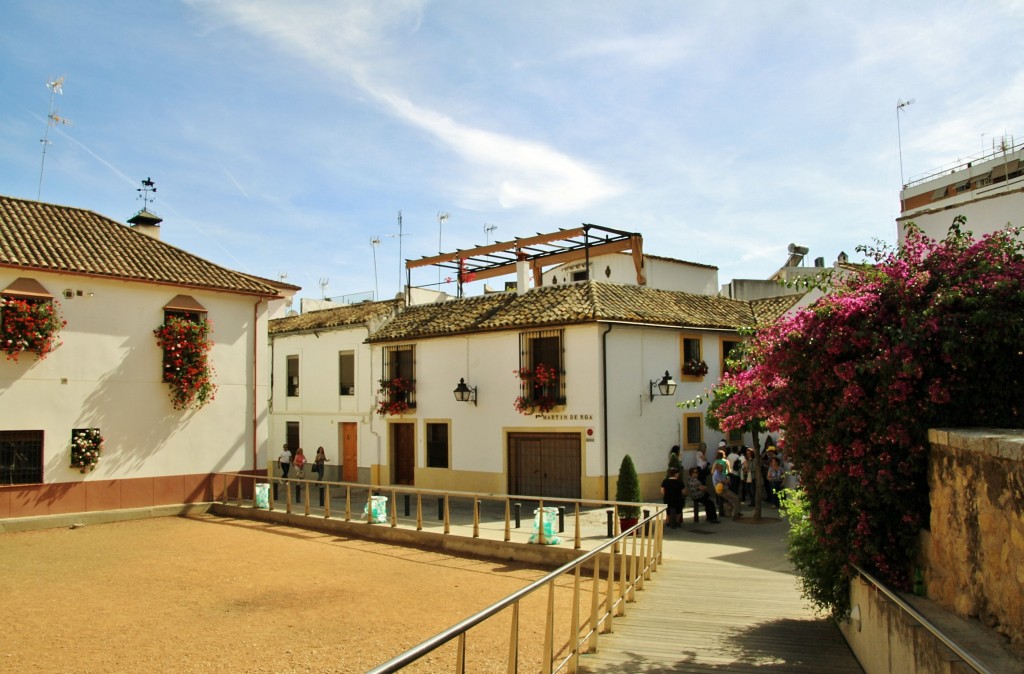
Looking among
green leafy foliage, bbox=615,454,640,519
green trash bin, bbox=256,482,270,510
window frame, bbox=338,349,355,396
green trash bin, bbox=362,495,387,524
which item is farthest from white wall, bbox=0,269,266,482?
green leafy foliage, bbox=615,454,640,519

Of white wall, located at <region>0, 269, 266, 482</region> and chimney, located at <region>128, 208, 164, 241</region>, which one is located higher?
chimney, located at <region>128, 208, 164, 241</region>

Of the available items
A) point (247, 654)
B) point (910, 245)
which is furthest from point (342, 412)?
point (910, 245)

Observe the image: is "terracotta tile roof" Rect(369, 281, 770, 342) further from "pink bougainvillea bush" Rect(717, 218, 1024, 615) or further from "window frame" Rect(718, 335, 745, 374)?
"pink bougainvillea bush" Rect(717, 218, 1024, 615)

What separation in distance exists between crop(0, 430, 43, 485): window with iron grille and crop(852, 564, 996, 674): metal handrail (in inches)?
722

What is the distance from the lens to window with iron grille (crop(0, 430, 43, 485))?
686 inches

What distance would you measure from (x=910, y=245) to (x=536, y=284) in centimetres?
1979

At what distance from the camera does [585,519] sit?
18125 mm

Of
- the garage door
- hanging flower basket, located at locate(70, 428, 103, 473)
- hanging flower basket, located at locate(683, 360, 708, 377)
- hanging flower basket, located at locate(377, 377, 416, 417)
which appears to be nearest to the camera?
hanging flower basket, located at locate(70, 428, 103, 473)

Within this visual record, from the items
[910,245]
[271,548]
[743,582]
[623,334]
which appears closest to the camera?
[910,245]

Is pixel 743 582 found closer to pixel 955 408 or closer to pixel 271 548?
pixel 955 408

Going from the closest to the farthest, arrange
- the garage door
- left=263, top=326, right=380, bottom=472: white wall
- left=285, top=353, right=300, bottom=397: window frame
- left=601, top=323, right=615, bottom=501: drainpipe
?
left=601, top=323, right=615, bottom=501: drainpipe < the garage door < left=263, top=326, right=380, bottom=472: white wall < left=285, top=353, right=300, bottom=397: window frame

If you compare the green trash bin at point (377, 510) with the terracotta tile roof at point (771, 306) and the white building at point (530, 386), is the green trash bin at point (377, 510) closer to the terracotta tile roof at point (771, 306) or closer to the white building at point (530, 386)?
the white building at point (530, 386)

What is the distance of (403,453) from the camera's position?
82.8 feet

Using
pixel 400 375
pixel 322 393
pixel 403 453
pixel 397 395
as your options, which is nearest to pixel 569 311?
pixel 397 395
